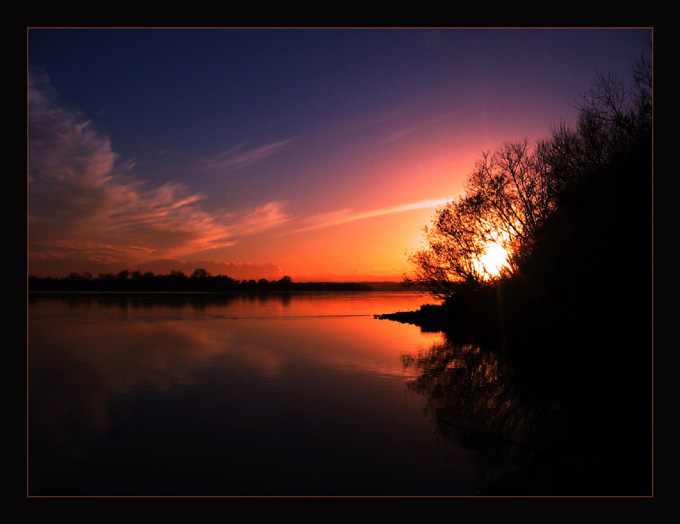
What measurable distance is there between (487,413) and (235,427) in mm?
6813

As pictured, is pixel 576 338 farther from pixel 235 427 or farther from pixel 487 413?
pixel 235 427

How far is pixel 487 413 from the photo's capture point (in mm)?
12438

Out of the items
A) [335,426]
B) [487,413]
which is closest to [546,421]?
[487,413]

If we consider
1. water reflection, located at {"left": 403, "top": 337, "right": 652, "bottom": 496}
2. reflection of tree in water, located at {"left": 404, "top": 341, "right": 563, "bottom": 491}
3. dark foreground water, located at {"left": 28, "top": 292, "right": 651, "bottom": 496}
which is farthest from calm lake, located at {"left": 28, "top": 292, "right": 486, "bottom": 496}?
water reflection, located at {"left": 403, "top": 337, "right": 652, "bottom": 496}

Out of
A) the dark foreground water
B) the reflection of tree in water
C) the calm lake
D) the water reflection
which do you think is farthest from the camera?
the reflection of tree in water

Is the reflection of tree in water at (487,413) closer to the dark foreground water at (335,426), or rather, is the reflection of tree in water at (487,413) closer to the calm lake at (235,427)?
the dark foreground water at (335,426)

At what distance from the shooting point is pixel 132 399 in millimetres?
14352

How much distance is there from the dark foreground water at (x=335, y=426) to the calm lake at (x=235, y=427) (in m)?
0.04

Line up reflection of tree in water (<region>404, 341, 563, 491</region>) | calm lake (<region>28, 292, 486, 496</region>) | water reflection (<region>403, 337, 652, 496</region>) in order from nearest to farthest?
water reflection (<region>403, 337, 652, 496</region>) < calm lake (<region>28, 292, 486, 496</region>) < reflection of tree in water (<region>404, 341, 563, 491</region>)

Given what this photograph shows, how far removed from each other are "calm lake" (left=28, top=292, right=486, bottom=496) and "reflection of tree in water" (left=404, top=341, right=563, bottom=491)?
0.35 m

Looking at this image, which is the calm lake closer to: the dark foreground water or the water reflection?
the dark foreground water

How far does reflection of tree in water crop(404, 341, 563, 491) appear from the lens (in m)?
9.27

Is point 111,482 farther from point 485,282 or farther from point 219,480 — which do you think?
point 485,282

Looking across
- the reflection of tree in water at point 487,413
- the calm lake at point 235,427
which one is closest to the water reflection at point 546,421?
the reflection of tree in water at point 487,413
